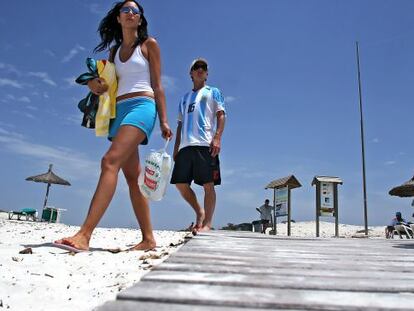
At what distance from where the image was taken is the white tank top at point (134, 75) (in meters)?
3.98

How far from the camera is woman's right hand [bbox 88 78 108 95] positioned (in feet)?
12.9

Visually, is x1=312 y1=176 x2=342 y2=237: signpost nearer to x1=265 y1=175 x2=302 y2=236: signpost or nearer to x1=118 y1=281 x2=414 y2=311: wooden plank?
x1=265 y1=175 x2=302 y2=236: signpost

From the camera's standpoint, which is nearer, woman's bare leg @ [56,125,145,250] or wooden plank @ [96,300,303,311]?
wooden plank @ [96,300,303,311]

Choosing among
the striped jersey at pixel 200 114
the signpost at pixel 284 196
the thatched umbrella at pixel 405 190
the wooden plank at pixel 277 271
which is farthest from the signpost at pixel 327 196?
the wooden plank at pixel 277 271

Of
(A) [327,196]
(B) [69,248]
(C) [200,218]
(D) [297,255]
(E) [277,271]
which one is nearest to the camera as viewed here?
(E) [277,271]

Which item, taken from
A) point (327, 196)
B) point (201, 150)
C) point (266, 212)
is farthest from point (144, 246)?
point (266, 212)

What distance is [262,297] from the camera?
53.8 inches

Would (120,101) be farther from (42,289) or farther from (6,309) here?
(6,309)

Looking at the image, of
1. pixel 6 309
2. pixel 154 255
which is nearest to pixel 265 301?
pixel 6 309

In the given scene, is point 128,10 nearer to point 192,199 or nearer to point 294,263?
point 192,199

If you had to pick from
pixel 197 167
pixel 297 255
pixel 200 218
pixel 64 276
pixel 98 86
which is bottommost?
pixel 64 276

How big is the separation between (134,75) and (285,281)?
2.84m

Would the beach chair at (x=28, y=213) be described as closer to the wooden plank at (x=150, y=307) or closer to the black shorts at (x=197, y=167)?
the black shorts at (x=197, y=167)

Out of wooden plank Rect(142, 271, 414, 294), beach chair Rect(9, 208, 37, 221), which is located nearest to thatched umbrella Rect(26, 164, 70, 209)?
beach chair Rect(9, 208, 37, 221)
